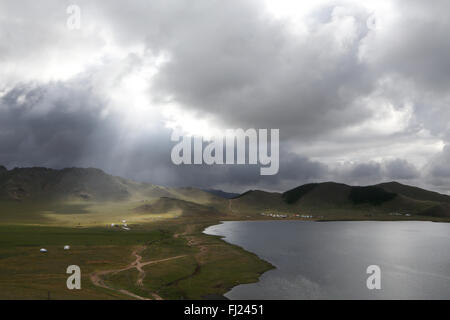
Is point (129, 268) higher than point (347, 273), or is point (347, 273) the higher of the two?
point (129, 268)

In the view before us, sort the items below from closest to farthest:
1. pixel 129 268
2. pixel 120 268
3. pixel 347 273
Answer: pixel 347 273 < pixel 129 268 < pixel 120 268

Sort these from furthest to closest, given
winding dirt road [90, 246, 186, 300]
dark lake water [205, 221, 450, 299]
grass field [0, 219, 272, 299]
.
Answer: dark lake water [205, 221, 450, 299], winding dirt road [90, 246, 186, 300], grass field [0, 219, 272, 299]

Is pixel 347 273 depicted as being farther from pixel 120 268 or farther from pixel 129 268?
pixel 120 268

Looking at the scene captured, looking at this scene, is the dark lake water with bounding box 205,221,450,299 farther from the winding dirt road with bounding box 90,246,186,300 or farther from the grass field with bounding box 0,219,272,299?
the winding dirt road with bounding box 90,246,186,300

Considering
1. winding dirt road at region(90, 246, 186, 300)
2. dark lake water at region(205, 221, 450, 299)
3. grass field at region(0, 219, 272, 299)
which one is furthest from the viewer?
dark lake water at region(205, 221, 450, 299)

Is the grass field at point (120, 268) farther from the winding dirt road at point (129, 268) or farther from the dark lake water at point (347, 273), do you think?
the dark lake water at point (347, 273)

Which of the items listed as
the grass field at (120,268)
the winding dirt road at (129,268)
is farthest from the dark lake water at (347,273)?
the winding dirt road at (129,268)

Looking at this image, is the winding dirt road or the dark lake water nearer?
the winding dirt road

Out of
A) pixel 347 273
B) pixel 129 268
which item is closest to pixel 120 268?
pixel 129 268

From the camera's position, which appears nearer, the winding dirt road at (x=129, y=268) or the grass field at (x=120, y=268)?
the grass field at (x=120, y=268)

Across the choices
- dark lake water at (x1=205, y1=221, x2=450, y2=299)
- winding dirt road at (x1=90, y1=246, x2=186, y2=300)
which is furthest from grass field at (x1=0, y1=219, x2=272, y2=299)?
dark lake water at (x1=205, y1=221, x2=450, y2=299)
